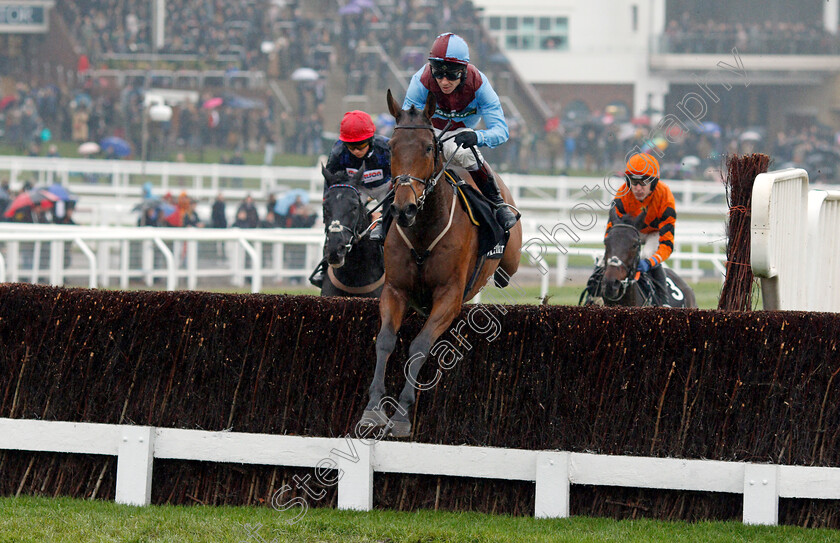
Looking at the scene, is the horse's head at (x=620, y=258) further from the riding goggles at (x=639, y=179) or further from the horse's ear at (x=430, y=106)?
the horse's ear at (x=430, y=106)

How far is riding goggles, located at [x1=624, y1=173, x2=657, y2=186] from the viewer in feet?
24.2

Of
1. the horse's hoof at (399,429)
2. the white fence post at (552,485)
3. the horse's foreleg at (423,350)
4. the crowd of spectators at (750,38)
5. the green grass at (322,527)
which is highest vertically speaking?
the crowd of spectators at (750,38)

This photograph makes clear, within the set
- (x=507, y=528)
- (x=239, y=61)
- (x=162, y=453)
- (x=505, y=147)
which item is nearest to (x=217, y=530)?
(x=162, y=453)

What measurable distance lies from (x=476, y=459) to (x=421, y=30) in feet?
101

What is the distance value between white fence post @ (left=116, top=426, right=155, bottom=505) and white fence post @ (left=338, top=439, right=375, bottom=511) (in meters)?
0.86

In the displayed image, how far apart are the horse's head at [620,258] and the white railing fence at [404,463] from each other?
2.53 meters

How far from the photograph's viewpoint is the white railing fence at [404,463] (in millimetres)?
4660

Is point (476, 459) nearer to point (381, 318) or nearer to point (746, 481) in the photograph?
point (381, 318)

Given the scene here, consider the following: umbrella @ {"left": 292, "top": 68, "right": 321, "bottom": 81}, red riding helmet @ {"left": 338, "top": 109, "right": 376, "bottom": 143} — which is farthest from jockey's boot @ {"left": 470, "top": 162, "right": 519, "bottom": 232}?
umbrella @ {"left": 292, "top": 68, "right": 321, "bottom": 81}

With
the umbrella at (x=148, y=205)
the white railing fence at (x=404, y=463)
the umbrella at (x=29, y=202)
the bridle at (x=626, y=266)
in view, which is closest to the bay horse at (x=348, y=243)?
the white railing fence at (x=404, y=463)

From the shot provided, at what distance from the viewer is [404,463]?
4926mm

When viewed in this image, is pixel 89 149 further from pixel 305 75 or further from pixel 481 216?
pixel 481 216

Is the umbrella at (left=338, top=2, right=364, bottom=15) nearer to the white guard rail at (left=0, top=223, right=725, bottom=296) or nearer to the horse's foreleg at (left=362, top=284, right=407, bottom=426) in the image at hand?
the white guard rail at (left=0, top=223, right=725, bottom=296)

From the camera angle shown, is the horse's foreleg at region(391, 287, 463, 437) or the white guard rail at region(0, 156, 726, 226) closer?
the horse's foreleg at region(391, 287, 463, 437)
